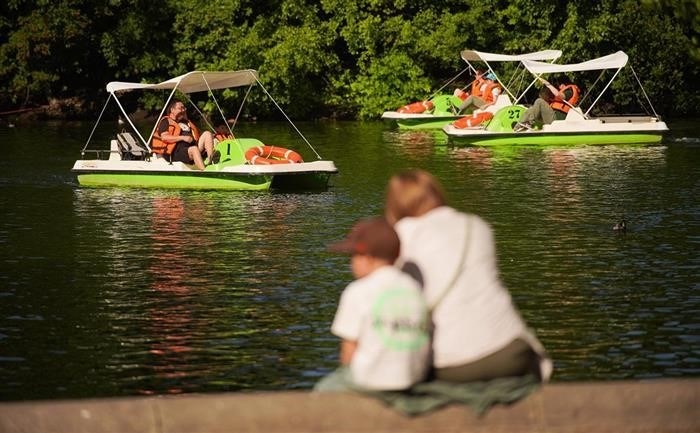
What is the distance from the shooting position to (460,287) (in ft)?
25.4

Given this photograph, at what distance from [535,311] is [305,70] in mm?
33507

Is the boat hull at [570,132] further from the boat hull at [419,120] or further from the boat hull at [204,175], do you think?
the boat hull at [204,175]

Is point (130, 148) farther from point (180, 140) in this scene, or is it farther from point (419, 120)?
point (419, 120)

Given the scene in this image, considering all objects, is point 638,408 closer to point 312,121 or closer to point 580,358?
point 580,358

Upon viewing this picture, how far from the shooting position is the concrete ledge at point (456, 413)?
24.9 ft

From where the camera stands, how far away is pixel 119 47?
49.1 metres

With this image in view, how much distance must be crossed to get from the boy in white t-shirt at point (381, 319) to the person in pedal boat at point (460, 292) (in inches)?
7.3

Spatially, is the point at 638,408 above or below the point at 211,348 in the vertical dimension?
above

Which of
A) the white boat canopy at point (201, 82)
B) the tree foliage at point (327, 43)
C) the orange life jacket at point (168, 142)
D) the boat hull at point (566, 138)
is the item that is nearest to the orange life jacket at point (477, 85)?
the tree foliage at point (327, 43)

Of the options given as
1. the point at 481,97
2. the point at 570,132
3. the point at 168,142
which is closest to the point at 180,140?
the point at 168,142

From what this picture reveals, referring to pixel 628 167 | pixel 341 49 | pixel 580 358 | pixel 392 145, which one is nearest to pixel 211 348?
pixel 580 358

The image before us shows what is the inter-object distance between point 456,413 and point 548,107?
28503 mm

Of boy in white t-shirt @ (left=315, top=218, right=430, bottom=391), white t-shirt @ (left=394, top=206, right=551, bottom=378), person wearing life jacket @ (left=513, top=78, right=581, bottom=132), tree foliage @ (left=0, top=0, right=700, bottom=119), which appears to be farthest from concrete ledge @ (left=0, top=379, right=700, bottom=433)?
tree foliage @ (left=0, top=0, right=700, bottom=119)

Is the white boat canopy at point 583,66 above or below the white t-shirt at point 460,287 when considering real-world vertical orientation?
below
